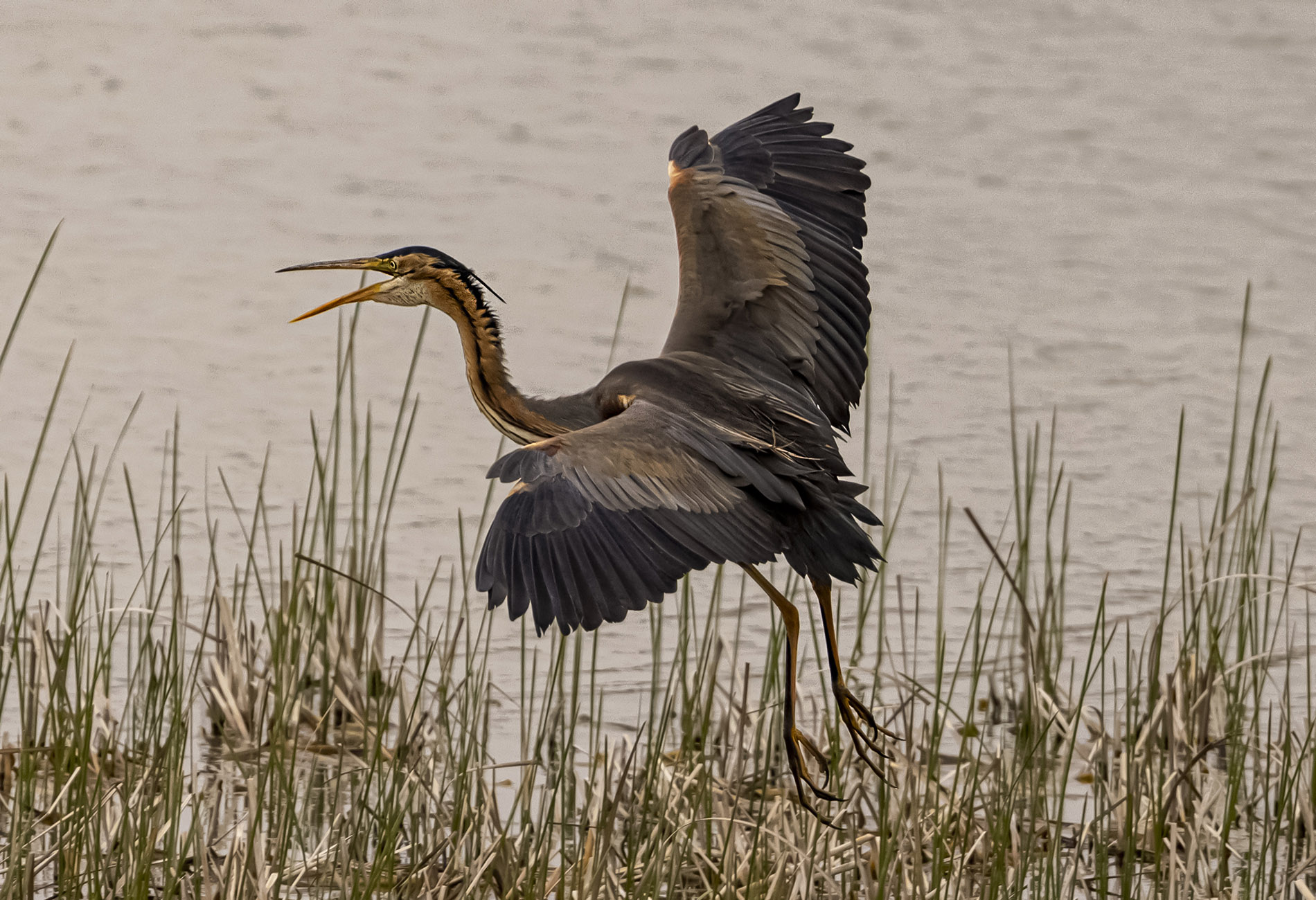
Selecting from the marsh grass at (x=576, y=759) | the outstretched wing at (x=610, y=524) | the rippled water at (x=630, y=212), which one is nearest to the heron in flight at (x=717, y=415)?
the outstretched wing at (x=610, y=524)

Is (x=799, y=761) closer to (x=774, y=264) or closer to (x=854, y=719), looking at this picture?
(x=854, y=719)

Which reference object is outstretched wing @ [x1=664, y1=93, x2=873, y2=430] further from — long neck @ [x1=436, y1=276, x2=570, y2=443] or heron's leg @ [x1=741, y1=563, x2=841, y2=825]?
heron's leg @ [x1=741, y1=563, x2=841, y2=825]

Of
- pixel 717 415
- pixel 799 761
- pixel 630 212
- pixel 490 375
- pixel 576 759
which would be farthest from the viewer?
pixel 630 212

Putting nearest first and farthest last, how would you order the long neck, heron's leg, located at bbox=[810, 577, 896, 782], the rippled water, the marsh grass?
the marsh grass, heron's leg, located at bbox=[810, 577, 896, 782], the long neck, the rippled water

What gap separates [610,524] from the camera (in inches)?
135

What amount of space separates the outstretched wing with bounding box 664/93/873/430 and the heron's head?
43 centimetres

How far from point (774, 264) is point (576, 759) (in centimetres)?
132

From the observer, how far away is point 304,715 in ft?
16.3

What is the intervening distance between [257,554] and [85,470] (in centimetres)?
72

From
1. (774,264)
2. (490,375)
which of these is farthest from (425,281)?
(774,264)

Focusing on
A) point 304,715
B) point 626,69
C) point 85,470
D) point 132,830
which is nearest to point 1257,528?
point 304,715

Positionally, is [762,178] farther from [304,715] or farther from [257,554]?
[257,554]

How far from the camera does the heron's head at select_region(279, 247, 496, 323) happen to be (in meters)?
4.33

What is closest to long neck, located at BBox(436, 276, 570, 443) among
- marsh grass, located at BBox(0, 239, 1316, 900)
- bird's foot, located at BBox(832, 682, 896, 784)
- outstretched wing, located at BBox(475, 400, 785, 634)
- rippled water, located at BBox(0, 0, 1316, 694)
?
marsh grass, located at BBox(0, 239, 1316, 900)
